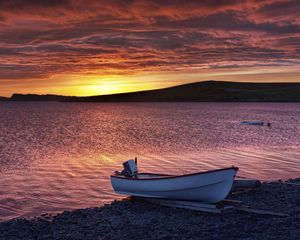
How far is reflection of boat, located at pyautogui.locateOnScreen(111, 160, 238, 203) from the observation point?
17.0 meters

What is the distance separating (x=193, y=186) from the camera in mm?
17359

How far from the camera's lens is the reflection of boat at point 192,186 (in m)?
17.0

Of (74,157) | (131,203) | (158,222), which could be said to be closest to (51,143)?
(74,157)

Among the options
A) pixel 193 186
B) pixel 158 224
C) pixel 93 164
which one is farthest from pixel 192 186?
pixel 93 164

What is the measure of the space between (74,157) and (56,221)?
20392 millimetres

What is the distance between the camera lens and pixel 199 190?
17406 millimetres

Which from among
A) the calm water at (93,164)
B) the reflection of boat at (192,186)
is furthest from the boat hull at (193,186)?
the calm water at (93,164)

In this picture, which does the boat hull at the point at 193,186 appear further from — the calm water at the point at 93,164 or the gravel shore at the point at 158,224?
the calm water at the point at 93,164

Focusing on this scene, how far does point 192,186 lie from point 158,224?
283 cm

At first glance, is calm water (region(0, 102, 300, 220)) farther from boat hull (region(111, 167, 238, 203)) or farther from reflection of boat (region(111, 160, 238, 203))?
boat hull (region(111, 167, 238, 203))

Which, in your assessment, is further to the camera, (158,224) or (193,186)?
(193,186)

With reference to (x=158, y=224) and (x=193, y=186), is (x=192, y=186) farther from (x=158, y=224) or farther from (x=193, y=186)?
(x=158, y=224)

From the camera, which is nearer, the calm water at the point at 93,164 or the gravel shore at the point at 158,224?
the gravel shore at the point at 158,224

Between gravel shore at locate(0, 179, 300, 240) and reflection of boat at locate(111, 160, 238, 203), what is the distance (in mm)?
700
